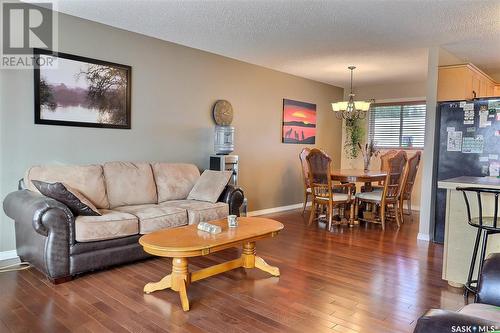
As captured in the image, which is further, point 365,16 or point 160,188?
point 160,188

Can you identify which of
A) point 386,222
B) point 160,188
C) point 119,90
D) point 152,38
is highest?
point 152,38

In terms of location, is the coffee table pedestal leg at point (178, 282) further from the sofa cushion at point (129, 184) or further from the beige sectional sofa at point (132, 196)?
the sofa cushion at point (129, 184)

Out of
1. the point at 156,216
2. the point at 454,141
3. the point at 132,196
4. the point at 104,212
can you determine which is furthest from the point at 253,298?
the point at 454,141

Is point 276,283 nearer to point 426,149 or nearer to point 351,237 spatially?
point 351,237

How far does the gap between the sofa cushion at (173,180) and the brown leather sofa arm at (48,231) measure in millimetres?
1421

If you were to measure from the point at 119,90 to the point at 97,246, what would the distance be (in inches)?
76.5

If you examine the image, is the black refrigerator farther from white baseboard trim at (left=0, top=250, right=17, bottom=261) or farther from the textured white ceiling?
white baseboard trim at (left=0, top=250, right=17, bottom=261)

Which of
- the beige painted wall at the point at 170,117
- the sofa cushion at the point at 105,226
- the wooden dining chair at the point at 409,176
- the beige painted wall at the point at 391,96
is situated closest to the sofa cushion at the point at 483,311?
the sofa cushion at the point at 105,226

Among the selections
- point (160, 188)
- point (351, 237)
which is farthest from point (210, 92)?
point (351, 237)

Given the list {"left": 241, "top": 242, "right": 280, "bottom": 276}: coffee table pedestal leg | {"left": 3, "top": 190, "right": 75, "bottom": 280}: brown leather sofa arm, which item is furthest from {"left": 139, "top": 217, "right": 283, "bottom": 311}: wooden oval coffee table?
{"left": 3, "top": 190, "right": 75, "bottom": 280}: brown leather sofa arm

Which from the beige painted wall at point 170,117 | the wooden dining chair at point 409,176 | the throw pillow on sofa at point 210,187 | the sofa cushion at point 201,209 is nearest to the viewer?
the beige painted wall at point 170,117

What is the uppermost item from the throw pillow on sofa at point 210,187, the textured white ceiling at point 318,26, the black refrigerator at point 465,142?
the textured white ceiling at point 318,26

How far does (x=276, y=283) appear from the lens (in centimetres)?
298

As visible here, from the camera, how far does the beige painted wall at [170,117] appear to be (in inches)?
138
